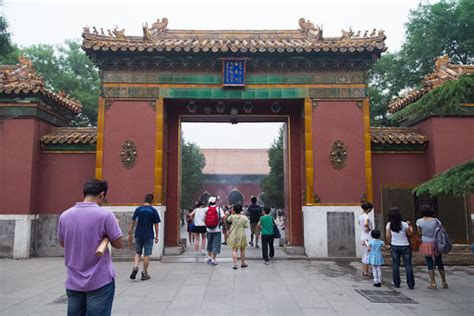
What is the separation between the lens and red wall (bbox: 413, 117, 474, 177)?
30.7 ft

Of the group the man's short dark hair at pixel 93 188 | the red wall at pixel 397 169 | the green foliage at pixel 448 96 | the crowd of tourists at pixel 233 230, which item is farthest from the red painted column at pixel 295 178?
the man's short dark hair at pixel 93 188

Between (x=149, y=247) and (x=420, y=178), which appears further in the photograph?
(x=420, y=178)

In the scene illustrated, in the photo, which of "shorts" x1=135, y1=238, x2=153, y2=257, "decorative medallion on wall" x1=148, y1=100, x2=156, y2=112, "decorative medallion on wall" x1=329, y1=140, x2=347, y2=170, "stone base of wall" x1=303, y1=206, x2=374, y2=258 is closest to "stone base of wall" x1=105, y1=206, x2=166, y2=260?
"shorts" x1=135, y1=238, x2=153, y2=257

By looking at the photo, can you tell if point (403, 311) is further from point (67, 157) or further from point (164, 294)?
point (67, 157)

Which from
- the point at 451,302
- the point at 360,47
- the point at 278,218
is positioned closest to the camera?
the point at 451,302

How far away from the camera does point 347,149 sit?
9430 millimetres

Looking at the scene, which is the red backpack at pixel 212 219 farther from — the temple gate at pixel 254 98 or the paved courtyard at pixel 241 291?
the temple gate at pixel 254 98

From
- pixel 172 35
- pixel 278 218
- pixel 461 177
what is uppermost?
pixel 172 35

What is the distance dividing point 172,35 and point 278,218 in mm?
19085

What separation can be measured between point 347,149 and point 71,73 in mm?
20648

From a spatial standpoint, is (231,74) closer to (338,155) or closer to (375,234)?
(338,155)

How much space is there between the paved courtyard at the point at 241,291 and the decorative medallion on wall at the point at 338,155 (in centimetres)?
253

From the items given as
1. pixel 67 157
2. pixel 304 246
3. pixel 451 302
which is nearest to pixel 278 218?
pixel 304 246

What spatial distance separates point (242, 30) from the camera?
39.0 ft
